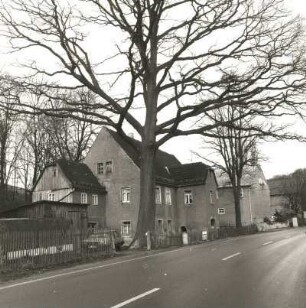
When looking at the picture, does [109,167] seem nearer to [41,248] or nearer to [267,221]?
[41,248]

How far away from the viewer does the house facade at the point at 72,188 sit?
45.5m

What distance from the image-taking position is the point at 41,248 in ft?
64.2

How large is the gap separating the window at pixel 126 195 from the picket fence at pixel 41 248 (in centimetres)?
2490

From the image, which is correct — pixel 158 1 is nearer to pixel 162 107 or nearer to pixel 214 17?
pixel 214 17

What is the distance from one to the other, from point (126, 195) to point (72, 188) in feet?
18.4

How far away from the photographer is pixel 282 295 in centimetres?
971

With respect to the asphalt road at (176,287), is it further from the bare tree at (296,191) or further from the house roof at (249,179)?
the bare tree at (296,191)

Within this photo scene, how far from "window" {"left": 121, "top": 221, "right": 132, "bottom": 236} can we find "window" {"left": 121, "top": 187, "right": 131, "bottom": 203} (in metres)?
2.03

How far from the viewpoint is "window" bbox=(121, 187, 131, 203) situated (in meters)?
48.1

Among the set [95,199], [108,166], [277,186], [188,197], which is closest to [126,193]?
[95,199]

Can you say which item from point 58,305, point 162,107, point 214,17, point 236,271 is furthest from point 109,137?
point 58,305

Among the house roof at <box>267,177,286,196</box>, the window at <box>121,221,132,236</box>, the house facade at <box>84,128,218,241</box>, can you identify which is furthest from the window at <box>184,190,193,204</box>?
the house roof at <box>267,177,286,196</box>

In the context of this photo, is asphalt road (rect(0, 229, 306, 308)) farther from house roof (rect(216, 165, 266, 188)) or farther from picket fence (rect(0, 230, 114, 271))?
house roof (rect(216, 165, 266, 188))

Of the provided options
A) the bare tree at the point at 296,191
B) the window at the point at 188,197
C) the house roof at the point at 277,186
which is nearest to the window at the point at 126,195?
the window at the point at 188,197
